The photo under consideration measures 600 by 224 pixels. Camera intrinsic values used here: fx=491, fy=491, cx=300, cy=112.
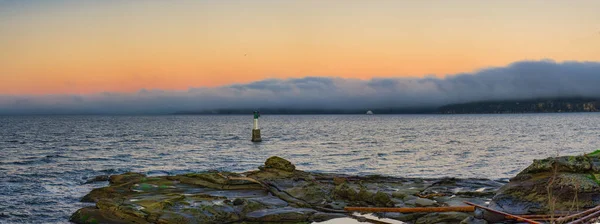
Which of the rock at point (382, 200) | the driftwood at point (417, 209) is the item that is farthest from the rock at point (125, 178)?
the rock at point (382, 200)

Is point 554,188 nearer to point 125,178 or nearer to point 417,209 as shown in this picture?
point 417,209

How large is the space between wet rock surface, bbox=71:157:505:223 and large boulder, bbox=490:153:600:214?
166cm

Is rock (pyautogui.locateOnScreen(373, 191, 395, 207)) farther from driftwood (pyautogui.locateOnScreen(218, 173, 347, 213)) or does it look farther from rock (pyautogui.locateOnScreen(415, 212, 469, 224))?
rock (pyautogui.locateOnScreen(415, 212, 469, 224))

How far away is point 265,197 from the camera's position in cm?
2042

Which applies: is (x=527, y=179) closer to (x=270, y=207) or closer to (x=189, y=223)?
(x=270, y=207)

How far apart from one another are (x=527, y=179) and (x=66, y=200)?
2023 cm

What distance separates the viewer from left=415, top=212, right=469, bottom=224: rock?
1514 cm

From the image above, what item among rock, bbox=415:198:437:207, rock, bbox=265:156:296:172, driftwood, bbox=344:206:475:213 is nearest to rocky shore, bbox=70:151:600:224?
rock, bbox=415:198:437:207

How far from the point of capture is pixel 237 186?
22625 mm

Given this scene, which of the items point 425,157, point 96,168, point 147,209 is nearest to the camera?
point 147,209

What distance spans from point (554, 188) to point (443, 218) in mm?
3530

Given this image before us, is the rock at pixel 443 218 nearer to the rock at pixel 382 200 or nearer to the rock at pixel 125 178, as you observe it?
the rock at pixel 382 200

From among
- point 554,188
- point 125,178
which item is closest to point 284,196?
point 125,178

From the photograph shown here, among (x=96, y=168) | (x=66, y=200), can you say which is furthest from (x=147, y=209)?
(x=96, y=168)
